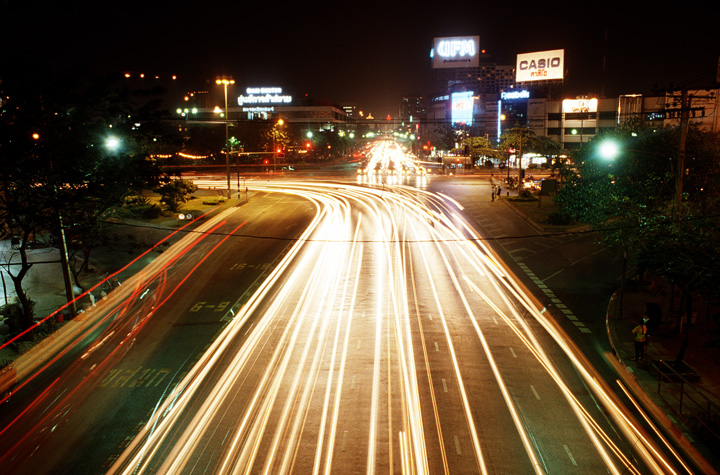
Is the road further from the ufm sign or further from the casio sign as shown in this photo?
the ufm sign

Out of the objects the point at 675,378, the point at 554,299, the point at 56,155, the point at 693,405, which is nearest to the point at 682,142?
the point at 675,378

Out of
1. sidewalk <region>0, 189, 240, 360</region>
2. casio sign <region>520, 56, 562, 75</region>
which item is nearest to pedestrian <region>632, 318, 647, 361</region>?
sidewalk <region>0, 189, 240, 360</region>

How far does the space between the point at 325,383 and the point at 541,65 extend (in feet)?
346

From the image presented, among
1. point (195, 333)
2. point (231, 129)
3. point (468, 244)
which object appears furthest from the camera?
point (231, 129)

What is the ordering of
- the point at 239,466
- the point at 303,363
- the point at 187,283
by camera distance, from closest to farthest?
the point at 239,466 < the point at 303,363 < the point at 187,283

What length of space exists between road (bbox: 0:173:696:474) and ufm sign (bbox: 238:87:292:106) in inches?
5237

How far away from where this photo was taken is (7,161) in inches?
669

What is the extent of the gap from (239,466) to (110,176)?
50.4ft

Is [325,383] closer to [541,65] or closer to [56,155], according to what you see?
[56,155]

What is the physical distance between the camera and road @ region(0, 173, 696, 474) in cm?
1076

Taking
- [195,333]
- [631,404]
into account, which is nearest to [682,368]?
[631,404]

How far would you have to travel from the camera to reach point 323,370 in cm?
1487

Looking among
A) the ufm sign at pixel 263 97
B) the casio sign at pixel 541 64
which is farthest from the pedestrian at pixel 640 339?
the ufm sign at pixel 263 97

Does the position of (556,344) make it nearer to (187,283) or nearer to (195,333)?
(195,333)
